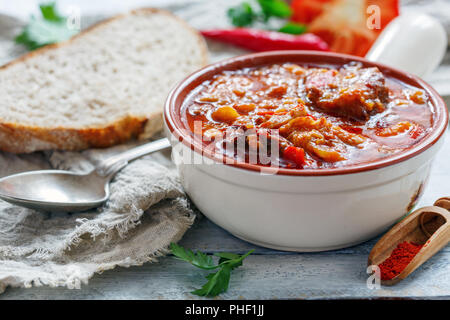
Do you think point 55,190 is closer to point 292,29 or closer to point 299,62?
point 299,62

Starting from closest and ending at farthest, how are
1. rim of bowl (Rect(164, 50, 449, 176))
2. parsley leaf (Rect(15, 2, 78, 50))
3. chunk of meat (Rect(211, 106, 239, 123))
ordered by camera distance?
rim of bowl (Rect(164, 50, 449, 176)), chunk of meat (Rect(211, 106, 239, 123)), parsley leaf (Rect(15, 2, 78, 50))

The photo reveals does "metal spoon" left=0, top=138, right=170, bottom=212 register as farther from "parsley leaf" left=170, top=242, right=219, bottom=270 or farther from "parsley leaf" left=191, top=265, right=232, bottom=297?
"parsley leaf" left=191, top=265, right=232, bottom=297

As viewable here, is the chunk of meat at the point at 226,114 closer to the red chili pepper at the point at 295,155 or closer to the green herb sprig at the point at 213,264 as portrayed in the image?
the red chili pepper at the point at 295,155

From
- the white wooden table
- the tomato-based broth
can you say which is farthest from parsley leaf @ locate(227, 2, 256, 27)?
the white wooden table

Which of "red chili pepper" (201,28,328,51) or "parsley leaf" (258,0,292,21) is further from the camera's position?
"parsley leaf" (258,0,292,21)

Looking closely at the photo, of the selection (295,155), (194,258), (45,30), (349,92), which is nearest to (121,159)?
(194,258)
